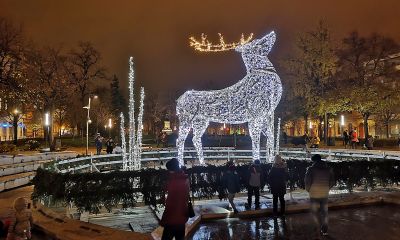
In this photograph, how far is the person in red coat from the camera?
21.5 ft

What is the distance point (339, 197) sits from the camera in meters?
13.6

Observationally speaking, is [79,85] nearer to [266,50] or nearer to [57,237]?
[266,50]

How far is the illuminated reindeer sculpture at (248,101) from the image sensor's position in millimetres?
17547

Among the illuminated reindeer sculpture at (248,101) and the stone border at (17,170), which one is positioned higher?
the illuminated reindeer sculpture at (248,101)

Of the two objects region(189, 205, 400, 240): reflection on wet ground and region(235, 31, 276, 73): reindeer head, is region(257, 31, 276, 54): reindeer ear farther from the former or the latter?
region(189, 205, 400, 240): reflection on wet ground

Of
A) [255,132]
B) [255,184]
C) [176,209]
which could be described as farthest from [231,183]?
[255,132]

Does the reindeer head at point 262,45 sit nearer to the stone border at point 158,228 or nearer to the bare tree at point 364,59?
the stone border at point 158,228

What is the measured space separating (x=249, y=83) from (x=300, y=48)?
2612cm

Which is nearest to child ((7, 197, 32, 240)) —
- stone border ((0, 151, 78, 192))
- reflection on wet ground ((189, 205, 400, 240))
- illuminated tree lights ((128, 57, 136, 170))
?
reflection on wet ground ((189, 205, 400, 240))

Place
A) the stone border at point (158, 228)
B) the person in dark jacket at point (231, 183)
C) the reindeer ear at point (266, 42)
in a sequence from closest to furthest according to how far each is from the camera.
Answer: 1. the stone border at point (158, 228)
2. the person in dark jacket at point (231, 183)
3. the reindeer ear at point (266, 42)

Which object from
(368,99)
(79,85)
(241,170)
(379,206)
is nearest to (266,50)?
(241,170)

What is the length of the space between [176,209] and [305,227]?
4.57 meters

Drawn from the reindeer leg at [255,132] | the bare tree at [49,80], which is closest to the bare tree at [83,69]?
the bare tree at [49,80]

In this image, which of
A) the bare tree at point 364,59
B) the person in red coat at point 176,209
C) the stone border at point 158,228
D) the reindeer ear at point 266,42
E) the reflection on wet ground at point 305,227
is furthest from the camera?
the bare tree at point 364,59
